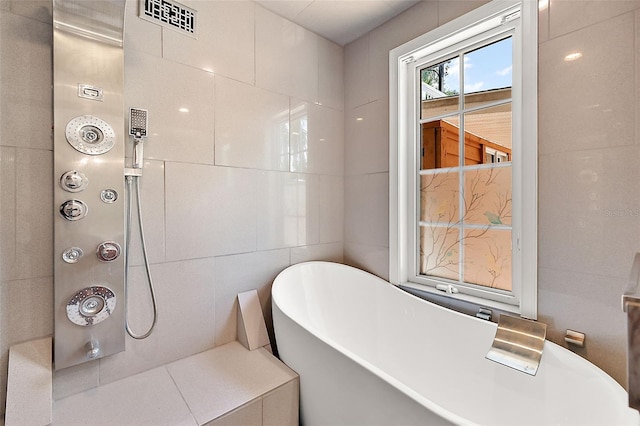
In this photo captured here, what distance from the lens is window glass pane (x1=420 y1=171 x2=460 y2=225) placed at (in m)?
1.71

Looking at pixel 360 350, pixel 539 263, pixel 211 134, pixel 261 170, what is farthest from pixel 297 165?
pixel 539 263

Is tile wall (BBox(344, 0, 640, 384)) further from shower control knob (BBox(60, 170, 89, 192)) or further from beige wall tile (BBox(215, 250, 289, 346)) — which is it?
shower control knob (BBox(60, 170, 89, 192))

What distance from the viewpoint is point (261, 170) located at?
1713 mm

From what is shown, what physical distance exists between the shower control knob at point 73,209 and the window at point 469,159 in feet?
5.41

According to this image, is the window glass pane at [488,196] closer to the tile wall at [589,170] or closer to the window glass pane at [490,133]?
the window glass pane at [490,133]

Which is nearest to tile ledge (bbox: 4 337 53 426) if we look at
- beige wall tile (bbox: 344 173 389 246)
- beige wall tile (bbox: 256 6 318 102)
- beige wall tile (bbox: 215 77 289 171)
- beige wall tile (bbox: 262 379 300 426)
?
beige wall tile (bbox: 262 379 300 426)

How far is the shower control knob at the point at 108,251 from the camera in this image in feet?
3.76

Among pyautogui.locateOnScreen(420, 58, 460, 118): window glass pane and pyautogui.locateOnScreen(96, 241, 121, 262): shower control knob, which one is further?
pyautogui.locateOnScreen(420, 58, 460, 118): window glass pane

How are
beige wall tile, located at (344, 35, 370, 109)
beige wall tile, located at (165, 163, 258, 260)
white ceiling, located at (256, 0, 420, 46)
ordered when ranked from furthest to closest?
1. beige wall tile, located at (344, 35, 370, 109)
2. white ceiling, located at (256, 0, 420, 46)
3. beige wall tile, located at (165, 163, 258, 260)

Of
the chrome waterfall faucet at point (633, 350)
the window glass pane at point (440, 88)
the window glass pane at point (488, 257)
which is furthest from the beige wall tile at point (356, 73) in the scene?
the chrome waterfall faucet at point (633, 350)

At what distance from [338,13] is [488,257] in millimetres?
1782

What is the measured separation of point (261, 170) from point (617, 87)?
5.53 ft

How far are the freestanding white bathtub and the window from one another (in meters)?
0.25

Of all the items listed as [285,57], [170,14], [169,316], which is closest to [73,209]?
[169,316]
